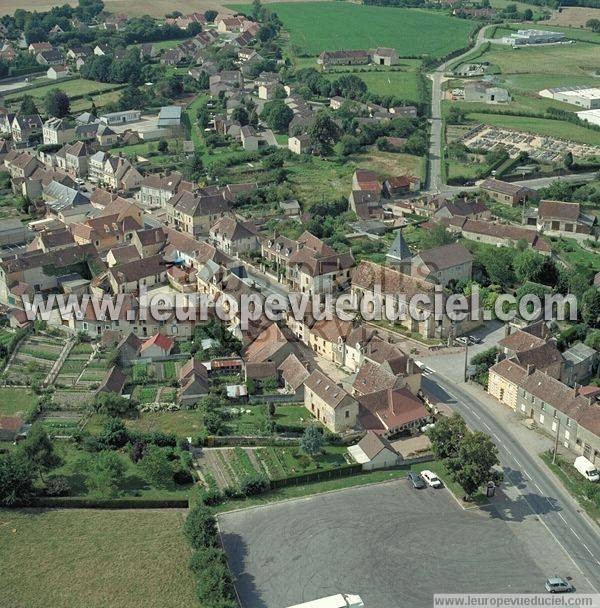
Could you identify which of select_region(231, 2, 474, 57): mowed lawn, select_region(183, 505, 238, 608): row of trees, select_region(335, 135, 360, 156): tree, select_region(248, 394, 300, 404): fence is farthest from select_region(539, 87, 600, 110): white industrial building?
select_region(183, 505, 238, 608): row of trees

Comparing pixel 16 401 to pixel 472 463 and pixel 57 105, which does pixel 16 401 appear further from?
pixel 57 105

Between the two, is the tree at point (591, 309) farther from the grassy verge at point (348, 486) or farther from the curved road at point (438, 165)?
the curved road at point (438, 165)

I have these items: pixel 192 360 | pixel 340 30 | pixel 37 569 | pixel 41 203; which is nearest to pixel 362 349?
pixel 192 360

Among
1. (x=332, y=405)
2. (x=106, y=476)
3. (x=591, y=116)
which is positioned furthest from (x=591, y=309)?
(x=591, y=116)

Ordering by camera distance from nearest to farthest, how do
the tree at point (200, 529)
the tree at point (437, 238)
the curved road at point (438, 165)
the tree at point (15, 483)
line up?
the tree at point (200, 529) < the tree at point (15, 483) < the tree at point (437, 238) < the curved road at point (438, 165)

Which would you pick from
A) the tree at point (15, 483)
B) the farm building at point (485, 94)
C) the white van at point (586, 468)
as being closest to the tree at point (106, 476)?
the tree at point (15, 483)

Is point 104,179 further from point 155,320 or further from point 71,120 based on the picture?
point 155,320
